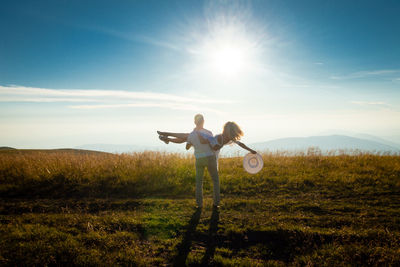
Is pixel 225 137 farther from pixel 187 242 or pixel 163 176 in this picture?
pixel 163 176

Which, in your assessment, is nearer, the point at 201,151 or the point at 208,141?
the point at 208,141

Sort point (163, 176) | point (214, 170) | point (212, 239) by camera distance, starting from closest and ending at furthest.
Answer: point (212, 239) → point (214, 170) → point (163, 176)

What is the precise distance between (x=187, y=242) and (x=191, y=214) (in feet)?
6.05

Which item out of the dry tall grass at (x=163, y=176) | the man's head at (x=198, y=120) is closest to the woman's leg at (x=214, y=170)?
the man's head at (x=198, y=120)

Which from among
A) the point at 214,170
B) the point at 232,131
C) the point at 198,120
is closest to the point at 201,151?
the point at 214,170

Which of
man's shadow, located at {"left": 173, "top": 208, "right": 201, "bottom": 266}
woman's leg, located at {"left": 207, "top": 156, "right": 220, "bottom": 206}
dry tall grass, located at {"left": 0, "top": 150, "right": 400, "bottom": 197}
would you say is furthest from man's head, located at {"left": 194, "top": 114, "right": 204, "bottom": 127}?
dry tall grass, located at {"left": 0, "top": 150, "right": 400, "bottom": 197}

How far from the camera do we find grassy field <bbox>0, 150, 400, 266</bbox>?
4926 mm

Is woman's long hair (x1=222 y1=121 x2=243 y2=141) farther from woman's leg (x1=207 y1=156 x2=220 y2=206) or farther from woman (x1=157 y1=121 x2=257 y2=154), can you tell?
woman's leg (x1=207 y1=156 x2=220 y2=206)

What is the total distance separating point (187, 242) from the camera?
18.5ft

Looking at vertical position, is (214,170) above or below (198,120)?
below

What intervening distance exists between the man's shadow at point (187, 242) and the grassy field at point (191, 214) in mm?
26

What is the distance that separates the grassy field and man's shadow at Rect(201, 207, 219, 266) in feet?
0.10

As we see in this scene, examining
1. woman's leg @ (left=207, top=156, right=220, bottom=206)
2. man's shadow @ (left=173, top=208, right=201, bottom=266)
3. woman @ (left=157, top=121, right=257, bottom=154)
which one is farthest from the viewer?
woman's leg @ (left=207, top=156, right=220, bottom=206)

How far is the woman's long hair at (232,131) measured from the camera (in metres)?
7.58
